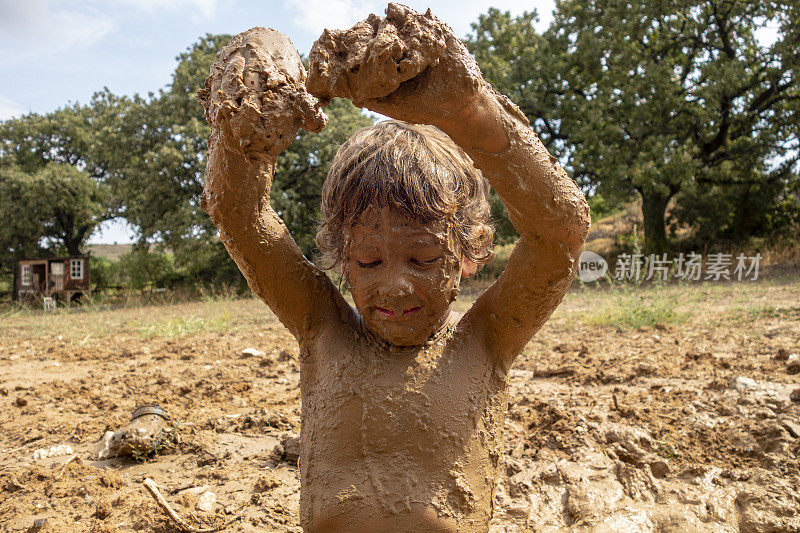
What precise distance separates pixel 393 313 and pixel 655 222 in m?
15.4

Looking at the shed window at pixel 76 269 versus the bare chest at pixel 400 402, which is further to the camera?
the shed window at pixel 76 269

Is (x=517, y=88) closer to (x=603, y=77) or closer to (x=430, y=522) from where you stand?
(x=603, y=77)

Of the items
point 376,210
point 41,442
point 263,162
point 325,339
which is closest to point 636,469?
point 325,339

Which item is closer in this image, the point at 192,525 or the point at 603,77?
the point at 192,525

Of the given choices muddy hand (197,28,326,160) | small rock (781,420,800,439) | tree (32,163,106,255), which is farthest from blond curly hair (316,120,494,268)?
tree (32,163,106,255)

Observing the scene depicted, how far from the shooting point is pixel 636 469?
2629mm

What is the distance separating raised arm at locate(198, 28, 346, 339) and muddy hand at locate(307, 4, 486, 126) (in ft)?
0.55

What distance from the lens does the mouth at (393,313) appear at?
167 centimetres

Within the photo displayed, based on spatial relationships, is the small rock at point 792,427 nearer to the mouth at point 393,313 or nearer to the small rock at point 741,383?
the small rock at point 741,383

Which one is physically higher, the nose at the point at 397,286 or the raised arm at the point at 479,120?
the raised arm at the point at 479,120

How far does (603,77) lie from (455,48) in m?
15.3

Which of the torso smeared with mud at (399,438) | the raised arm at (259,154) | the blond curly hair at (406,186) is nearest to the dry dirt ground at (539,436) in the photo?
the torso smeared with mud at (399,438)

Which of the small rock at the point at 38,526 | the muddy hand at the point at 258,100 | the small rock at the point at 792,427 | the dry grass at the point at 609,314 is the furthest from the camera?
the dry grass at the point at 609,314

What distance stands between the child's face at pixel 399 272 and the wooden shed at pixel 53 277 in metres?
19.8
